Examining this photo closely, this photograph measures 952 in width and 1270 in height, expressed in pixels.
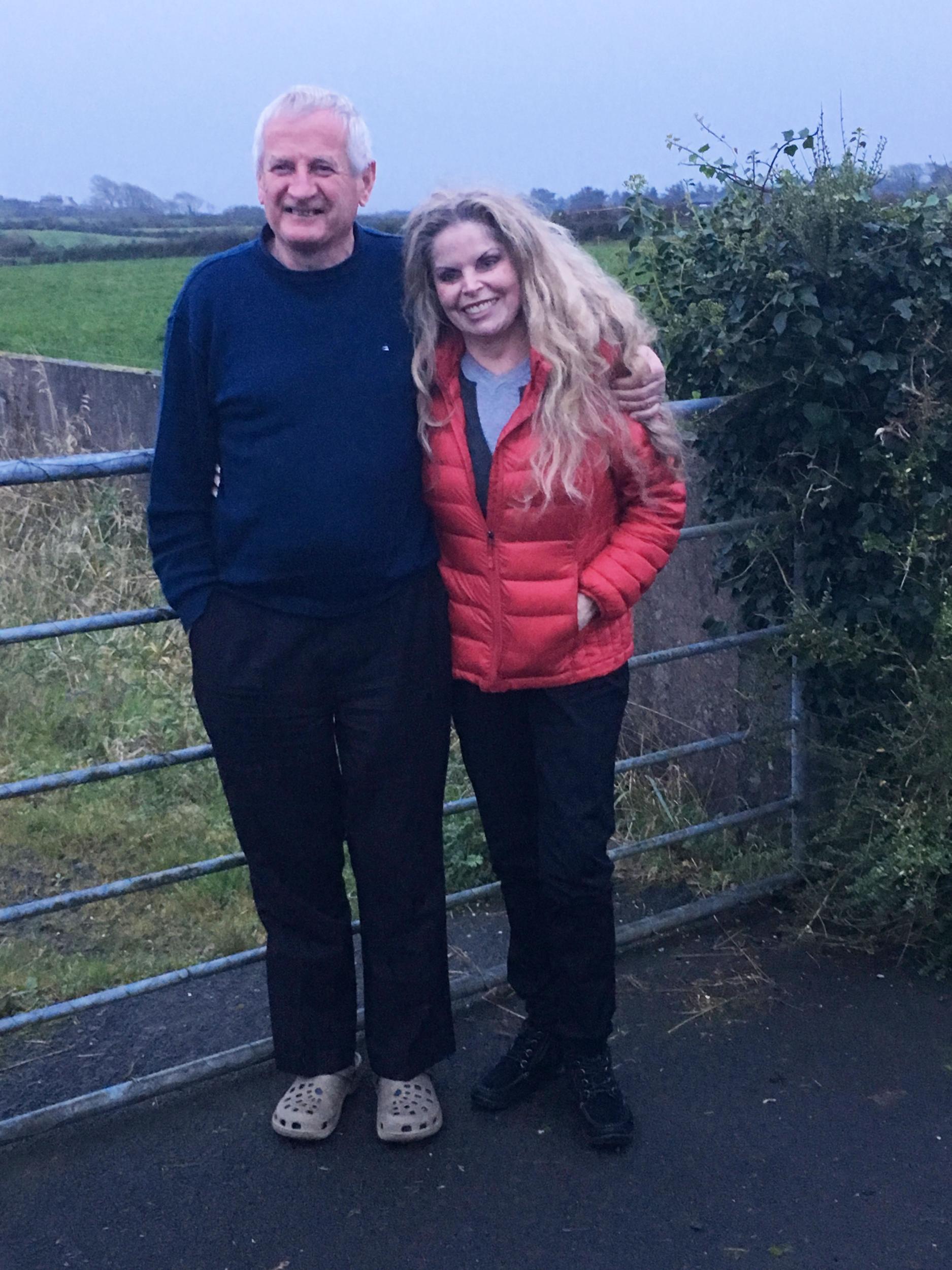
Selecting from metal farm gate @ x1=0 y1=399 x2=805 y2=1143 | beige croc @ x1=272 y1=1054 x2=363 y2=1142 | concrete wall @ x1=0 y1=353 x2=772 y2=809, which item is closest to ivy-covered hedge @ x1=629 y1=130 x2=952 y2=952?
metal farm gate @ x1=0 y1=399 x2=805 y2=1143

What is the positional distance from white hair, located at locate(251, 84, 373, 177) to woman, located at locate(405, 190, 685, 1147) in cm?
18

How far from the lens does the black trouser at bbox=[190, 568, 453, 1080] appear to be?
8.45 ft

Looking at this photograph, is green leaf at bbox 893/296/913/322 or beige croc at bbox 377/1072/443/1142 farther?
green leaf at bbox 893/296/913/322

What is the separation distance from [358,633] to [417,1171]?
117 cm

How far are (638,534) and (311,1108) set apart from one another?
146 centimetres

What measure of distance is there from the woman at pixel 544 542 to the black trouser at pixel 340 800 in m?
0.14

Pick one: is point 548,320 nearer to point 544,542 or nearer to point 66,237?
point 544,542

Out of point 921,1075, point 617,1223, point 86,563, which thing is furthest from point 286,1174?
point 86,563

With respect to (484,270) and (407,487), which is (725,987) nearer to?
(407,487)

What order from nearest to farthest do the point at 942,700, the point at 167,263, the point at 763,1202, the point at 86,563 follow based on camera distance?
the point at 763,1202 → the point at 942,700 → the point at 86,563 → the point at 167,263

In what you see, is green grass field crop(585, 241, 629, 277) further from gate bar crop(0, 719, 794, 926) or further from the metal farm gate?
gate bar crop(0, 719, 794, 926)

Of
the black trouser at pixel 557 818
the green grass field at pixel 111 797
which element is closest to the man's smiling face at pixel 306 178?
the black trouser at pixel 557 818

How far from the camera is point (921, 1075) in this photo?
305 cm

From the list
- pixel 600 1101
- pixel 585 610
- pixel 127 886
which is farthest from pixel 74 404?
pixel 600 1101
